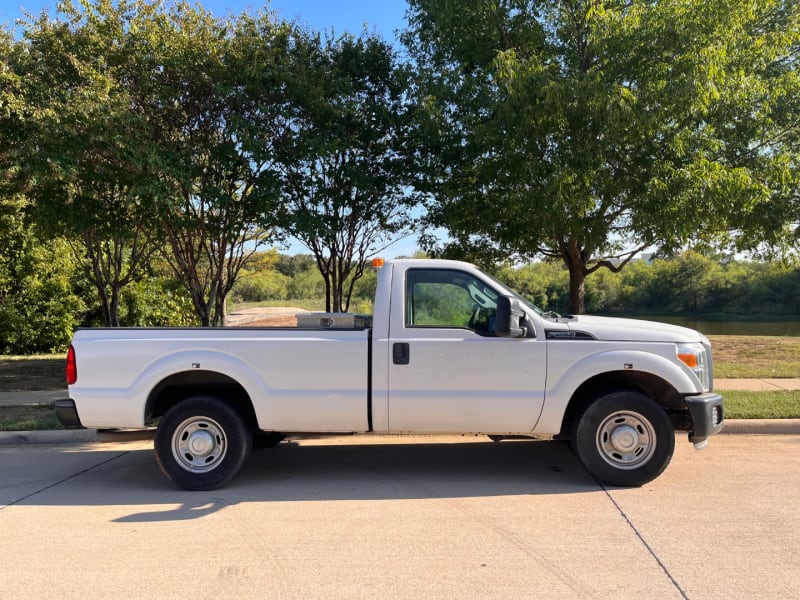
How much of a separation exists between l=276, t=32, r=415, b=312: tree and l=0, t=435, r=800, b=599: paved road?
16.5ft

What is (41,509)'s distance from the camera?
5223 millimetres

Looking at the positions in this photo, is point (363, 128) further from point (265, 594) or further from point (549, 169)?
point (265, 594)

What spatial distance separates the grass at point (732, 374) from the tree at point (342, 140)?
469 cm

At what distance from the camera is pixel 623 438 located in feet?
18.0

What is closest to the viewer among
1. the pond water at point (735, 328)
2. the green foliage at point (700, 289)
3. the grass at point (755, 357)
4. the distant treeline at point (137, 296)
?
the grass at point (755, 357)

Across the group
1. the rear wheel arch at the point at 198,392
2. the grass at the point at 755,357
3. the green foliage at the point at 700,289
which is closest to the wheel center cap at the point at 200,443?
the rear wheel arch at the point at 198,392

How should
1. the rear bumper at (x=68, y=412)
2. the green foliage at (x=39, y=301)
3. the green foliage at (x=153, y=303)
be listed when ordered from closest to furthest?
1. the rear bumper at (x=68, y=412)
2. the green foliage at (x=39, y=301)
3. the green foliage at (x=153, y=303)

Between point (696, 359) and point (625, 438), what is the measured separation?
0.91 metres

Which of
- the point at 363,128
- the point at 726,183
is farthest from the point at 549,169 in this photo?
the point at 363,128

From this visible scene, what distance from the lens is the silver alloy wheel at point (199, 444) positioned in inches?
221

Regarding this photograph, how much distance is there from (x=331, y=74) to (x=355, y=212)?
2343 millimetres

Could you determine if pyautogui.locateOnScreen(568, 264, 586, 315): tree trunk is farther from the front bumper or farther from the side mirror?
the side mirror

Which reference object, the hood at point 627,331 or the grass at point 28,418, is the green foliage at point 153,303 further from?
the hood at point 627,331

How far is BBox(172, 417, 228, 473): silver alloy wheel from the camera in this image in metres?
5.60
